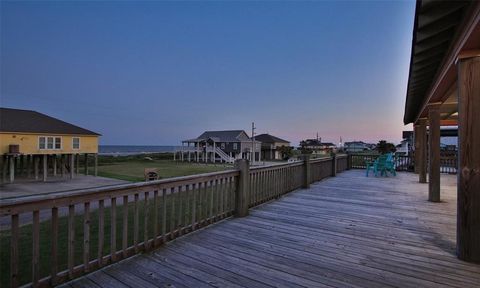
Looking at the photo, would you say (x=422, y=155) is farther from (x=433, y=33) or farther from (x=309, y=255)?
(x=309, y=255)

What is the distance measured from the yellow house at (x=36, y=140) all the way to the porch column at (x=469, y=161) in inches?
818

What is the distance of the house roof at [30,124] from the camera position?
636 inches

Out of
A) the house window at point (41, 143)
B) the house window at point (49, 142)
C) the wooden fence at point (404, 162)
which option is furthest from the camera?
the house window at point (49, 142)

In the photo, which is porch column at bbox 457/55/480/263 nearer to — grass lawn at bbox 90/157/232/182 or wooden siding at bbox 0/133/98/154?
grass lawn at bbox 90/157/232/182

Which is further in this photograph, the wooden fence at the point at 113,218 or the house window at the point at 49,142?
the house window at the point at 49,142

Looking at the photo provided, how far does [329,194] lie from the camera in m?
6.40

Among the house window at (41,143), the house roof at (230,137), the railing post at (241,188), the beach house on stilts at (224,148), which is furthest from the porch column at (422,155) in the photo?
the house roof at (230,137)

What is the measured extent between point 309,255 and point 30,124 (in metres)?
21.5

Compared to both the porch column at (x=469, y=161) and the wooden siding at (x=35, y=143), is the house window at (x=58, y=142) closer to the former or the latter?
the wooden siding at (x=35, y=143)

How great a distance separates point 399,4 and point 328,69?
565cm

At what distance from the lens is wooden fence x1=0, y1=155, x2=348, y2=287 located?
196 centimetres

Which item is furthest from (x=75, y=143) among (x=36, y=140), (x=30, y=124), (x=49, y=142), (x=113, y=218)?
(x=113, y=218)

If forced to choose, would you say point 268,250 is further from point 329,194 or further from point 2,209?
point 329,194

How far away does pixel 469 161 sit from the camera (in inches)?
106
